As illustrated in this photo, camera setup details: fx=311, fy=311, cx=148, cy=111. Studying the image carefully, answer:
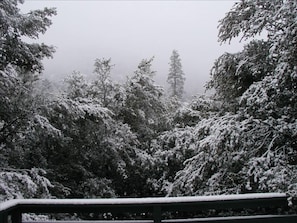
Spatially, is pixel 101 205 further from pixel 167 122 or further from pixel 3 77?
pixel 167 122

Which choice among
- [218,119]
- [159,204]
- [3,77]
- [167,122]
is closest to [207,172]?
[218,119]

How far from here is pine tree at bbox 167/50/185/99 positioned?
49.3 meters

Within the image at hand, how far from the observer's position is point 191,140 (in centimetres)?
984

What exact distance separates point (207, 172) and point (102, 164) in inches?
239

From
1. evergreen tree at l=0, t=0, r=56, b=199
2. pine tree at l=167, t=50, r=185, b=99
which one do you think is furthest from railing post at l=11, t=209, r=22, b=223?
pine tree at l=167, t=50, r=185, b=99

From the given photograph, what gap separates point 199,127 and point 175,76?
42.4 meters

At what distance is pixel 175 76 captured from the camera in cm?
4994

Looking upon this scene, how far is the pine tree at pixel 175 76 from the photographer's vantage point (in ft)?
162

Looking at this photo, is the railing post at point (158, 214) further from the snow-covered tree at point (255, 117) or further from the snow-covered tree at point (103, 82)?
the snow-covered tree at point (103, 82)

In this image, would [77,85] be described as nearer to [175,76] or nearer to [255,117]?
[255,117]

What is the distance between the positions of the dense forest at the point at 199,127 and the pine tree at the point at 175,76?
120 ft

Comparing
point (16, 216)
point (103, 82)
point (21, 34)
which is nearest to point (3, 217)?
point (16, 216)

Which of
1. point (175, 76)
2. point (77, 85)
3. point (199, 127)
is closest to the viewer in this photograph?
point (199, 127)

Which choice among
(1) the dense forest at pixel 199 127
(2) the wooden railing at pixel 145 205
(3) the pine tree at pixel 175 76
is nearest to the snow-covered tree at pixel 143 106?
(1) the dense forest at pixel 199 127
